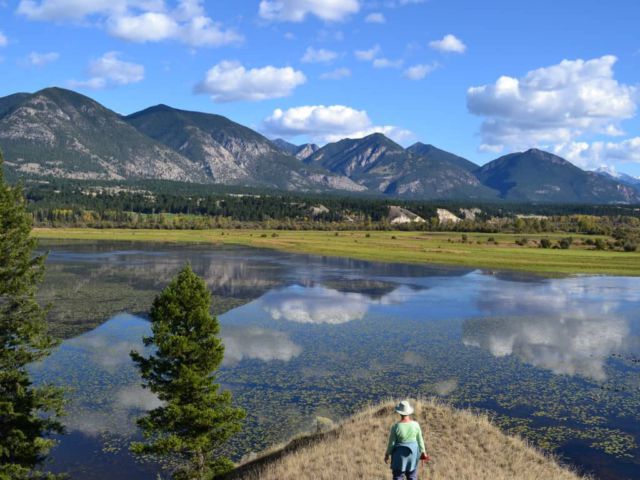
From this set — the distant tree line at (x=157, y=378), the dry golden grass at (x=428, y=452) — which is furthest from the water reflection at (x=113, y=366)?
the dry golden grass at (x=428, y=452)

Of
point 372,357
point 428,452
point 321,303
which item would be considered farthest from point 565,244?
point 428,452

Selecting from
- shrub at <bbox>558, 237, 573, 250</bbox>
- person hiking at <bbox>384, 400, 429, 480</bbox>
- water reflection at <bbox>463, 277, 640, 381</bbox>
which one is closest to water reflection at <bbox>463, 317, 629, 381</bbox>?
water reflection at <bbox>463, 277, 640, 381</bbox>

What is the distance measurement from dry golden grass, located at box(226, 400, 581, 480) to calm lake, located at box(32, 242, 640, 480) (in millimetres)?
3609

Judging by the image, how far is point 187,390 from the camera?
2617 cm

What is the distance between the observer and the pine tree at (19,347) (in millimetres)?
24328

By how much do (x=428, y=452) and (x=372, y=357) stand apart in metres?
20.9

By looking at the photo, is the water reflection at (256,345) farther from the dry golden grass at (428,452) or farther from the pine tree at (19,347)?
the pine tree at (19,347)

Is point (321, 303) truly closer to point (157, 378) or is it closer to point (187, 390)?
point (157, 378)

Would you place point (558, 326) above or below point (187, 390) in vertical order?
below

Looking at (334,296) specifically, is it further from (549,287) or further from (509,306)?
(549,287)

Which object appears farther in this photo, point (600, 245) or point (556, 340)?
point (600, 245)

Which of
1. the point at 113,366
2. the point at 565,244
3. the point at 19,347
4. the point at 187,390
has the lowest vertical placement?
the point at 113,366

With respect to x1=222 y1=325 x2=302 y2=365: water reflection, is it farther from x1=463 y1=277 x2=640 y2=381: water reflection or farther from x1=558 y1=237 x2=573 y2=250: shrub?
x1=558 y1=237 x2=573 y2=250: shrub

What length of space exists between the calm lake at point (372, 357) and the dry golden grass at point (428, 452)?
361cm
